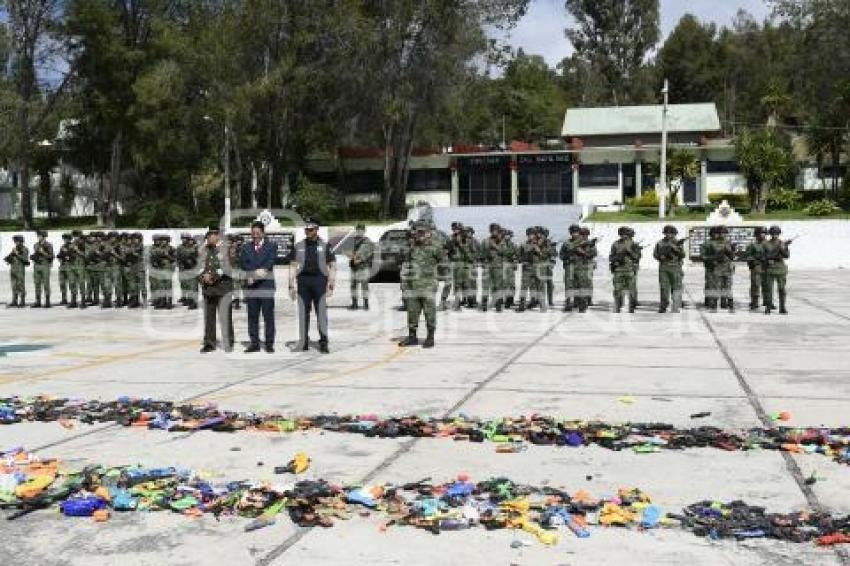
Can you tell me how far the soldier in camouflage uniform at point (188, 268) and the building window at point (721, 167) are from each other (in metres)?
40.0

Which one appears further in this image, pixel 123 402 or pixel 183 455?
pixel 123 402

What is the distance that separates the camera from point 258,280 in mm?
12961

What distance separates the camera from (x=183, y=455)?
719 centimetres

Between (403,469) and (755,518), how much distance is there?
94.8 inches

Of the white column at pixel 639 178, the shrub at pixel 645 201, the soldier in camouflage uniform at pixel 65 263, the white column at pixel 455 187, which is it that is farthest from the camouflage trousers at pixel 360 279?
the white column at pixel 455 187

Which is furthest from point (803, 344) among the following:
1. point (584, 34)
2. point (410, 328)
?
point (584, 34)

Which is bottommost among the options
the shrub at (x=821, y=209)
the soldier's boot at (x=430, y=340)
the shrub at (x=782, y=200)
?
the soldier's boot at (x=430, y=340)

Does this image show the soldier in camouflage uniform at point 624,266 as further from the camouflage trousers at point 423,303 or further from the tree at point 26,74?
the tree at point 26,74

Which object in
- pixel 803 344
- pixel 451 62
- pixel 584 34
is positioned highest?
pixel 584 34

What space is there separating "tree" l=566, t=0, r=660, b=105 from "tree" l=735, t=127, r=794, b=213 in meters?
32.4

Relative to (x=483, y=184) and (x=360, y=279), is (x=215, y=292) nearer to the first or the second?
(x=360, y=279)

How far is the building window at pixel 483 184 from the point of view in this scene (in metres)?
56.9

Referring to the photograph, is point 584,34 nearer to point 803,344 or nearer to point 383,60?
point 383,60

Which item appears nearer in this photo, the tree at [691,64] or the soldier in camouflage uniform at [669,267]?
the soldier in camouflage uniform at [669,267]
